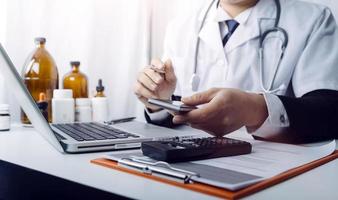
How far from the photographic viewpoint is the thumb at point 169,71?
0.94 m

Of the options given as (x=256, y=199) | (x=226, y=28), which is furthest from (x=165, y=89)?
(x=256, y=199)

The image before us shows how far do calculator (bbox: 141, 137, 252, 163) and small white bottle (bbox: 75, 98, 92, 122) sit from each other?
1.78ft

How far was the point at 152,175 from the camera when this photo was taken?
1.53ft

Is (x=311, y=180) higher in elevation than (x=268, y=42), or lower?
lower

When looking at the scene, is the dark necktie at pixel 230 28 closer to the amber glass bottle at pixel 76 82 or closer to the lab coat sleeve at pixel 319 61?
the lab coat sleeve at pixel 319 61

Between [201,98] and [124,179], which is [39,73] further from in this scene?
[124,179]

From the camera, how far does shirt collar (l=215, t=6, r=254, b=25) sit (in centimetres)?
121

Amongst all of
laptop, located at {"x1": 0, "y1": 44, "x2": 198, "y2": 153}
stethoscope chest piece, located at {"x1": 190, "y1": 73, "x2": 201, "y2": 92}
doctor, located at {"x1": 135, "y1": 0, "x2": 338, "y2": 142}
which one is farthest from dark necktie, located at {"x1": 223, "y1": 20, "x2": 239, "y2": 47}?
laptop, located at {"x1": 0, "y1": 44, "x2": 198, "y2": 153}

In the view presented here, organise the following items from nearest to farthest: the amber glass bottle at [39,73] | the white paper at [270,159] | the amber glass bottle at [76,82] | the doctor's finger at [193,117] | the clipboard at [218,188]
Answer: the clipboard at [218,188] < the white paper at [270,159] < the doctor's finger at [193,117] < the amber glass bottle at [39,73] < the amber glass bottle at [76,82]

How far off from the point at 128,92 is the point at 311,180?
1186mm

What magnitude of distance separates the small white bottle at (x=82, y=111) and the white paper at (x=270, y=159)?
1.77ft

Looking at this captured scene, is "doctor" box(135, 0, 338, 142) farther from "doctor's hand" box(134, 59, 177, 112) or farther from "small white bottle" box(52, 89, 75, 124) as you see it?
"small white bottle" box(52, 89, 75, 124)

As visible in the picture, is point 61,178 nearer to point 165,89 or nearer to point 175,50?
point 165,89

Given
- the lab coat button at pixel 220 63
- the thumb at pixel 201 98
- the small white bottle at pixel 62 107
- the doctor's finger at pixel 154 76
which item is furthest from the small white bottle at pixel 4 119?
the lab coat button at pixel 220 63
